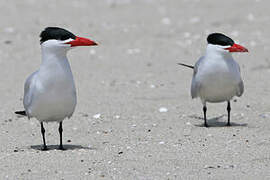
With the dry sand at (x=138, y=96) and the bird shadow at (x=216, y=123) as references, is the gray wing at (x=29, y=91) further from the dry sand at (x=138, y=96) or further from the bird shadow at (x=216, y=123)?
the bird shadow at (x=216, y=123)

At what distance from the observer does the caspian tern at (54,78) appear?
534 cm

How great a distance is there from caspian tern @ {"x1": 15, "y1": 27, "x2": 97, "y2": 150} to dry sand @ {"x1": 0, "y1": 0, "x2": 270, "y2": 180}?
431 mm

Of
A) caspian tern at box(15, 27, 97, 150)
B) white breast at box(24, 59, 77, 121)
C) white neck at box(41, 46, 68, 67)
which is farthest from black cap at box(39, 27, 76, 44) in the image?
white breast at box(24, 59, 77, 121)

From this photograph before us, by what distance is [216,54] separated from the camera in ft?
21.7

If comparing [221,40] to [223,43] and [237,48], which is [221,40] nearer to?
[223,43]

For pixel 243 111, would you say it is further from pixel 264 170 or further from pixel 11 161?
pixel 11 161

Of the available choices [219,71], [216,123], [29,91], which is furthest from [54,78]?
[216,123]

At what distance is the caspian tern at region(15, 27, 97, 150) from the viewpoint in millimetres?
5336

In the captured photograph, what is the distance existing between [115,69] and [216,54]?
12.2 ft

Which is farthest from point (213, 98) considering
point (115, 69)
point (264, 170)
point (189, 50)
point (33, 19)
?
point (33, 19)

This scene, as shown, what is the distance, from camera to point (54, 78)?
535 centimetres

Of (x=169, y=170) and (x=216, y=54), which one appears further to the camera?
(x=216, y=54)

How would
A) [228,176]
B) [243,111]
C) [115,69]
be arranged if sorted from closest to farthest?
[228,176], [243,111], [115,69]

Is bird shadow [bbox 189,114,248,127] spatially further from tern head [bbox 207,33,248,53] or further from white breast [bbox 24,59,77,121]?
white breast [bbox 24,59,77,121]
